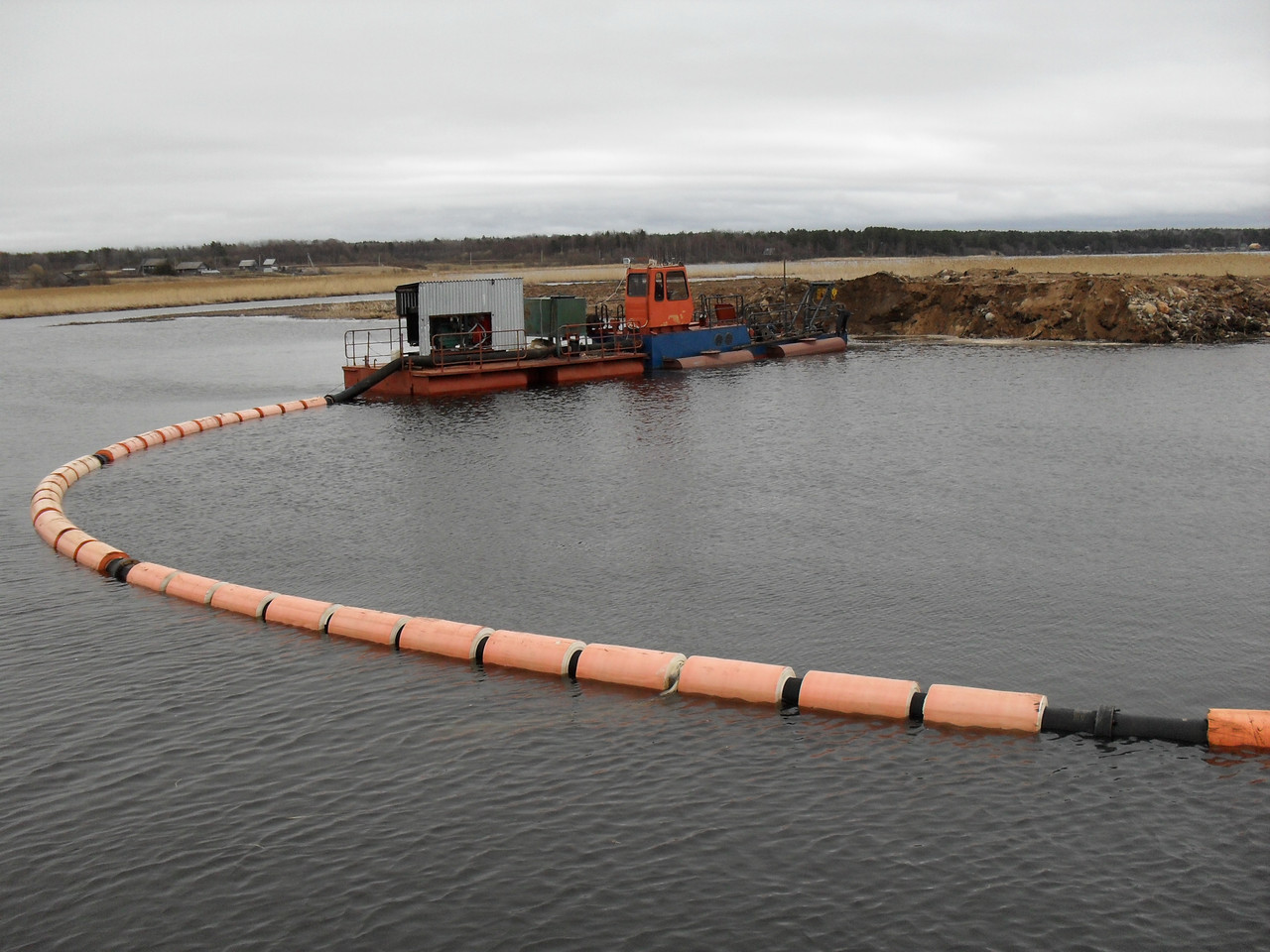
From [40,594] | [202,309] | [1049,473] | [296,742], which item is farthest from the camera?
[202,309]

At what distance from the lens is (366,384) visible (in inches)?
1681

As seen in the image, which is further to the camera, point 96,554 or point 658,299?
point 658,299

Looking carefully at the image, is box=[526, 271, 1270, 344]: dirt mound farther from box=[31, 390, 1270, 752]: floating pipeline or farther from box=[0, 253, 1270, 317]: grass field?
box=[31, 390, 1270, 752]: floating pipeline

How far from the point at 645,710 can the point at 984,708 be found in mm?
4050

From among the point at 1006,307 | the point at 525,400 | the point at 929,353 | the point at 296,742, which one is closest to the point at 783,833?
the point at 296,742

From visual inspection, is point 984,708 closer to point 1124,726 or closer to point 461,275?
point 1124,726

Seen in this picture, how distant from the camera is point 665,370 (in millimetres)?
50031

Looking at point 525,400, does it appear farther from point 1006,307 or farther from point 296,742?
point 1006,307

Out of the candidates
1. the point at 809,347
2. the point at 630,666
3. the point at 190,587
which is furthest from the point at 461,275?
the point at 630,666

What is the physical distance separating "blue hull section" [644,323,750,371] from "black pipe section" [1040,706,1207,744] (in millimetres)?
37297

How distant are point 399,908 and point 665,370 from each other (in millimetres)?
40921

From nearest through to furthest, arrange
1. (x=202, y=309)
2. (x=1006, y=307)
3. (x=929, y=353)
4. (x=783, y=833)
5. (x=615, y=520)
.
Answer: (x=783, y=833) < (x=615, y=520) < (x=929, y=353) < (x=1006, y=307) < (x=202, y=309)

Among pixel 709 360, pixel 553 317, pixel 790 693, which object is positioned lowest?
pixel 790 693

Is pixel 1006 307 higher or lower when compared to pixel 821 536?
higher
